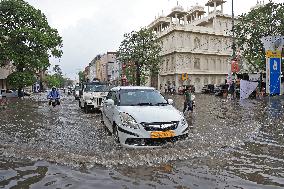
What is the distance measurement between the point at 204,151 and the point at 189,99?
9.17 m

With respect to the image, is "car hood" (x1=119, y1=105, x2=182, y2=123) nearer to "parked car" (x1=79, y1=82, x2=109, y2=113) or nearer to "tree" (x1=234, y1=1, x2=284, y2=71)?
"parked car" (x1=79, y1=82, x2=109, y2=113)

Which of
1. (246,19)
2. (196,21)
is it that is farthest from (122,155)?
(196,21)

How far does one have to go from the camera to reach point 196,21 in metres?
68.1

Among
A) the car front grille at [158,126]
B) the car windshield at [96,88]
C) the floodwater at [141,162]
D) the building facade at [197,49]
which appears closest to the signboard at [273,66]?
the car windshield at [96,88]

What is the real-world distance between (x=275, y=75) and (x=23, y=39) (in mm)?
27181

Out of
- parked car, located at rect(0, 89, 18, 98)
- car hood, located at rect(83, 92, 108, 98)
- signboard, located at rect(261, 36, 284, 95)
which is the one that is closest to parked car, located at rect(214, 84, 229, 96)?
signboard, located at rect(261, 36, 284, 95)

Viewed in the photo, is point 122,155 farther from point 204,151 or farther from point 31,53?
point 31,53

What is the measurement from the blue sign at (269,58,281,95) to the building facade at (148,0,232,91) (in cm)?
2992

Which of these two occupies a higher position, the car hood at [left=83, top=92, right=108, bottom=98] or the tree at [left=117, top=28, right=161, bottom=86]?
the tree at [left=117, top=28, right=161, bottom=86]

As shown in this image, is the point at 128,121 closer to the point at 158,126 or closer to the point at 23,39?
the point at 158,126

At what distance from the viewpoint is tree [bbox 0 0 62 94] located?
3659cm

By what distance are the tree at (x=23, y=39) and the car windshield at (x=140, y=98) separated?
97.6 feet

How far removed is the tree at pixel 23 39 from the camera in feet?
120

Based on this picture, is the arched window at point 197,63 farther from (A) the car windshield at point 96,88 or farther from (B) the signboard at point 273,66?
(A) the car windshield at point 96,88
